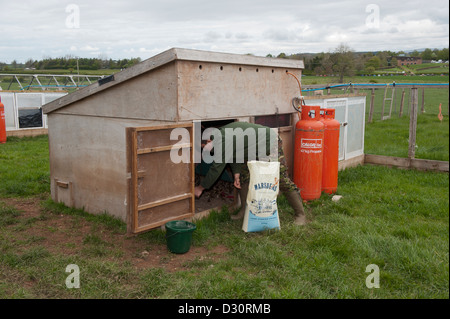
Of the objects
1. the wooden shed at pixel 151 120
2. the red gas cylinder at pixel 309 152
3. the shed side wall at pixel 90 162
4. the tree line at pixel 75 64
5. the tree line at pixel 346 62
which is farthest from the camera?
the tree line at pixel 75 64

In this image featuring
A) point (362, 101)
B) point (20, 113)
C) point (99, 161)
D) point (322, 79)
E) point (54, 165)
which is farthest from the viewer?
point (322, 79)

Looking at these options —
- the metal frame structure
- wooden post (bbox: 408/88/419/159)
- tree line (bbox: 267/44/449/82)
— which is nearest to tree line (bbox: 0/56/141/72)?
the metal frame structure

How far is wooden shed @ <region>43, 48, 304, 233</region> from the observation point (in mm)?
5738

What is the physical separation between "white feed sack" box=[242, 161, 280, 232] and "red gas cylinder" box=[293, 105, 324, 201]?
184 centimetres

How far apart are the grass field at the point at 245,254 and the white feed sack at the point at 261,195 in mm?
189

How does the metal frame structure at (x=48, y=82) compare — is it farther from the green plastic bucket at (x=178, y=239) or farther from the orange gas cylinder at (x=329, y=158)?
the green plastic bucket at (x=178, y=239)

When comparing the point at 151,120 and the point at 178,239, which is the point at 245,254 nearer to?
the point at 178,239

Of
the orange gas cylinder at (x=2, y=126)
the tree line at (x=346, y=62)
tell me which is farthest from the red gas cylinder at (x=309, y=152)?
the tree line at (x=346, y=62)

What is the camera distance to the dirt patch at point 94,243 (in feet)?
17.9
